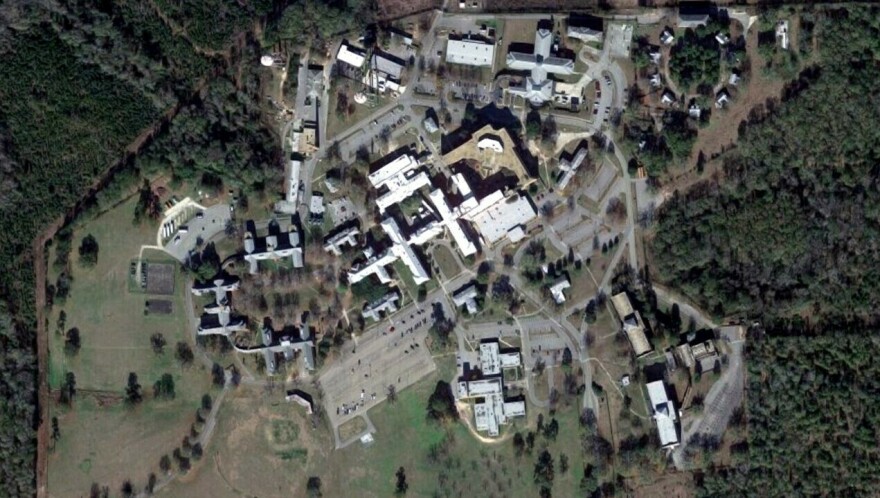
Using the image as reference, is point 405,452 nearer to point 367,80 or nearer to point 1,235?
point 367,80

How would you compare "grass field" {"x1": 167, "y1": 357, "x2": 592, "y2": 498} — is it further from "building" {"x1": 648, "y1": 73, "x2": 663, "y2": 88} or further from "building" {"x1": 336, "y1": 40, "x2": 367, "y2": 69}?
"building" {"x1": 648, "y1": 73, "x2": 663, "y2": 88}

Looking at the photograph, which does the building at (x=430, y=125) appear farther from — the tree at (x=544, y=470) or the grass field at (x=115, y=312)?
the tree at (x=544, y=470)

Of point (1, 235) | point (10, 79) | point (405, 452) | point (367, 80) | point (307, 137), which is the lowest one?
point (405, 452)

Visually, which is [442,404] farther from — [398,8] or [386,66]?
[398,8]

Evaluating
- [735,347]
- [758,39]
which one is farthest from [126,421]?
[758,39]

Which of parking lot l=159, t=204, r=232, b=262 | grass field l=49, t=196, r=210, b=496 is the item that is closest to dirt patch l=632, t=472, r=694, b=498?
grass field l=49, t=196, r=210, b=496

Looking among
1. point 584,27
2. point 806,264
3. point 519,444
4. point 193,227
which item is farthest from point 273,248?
point 806,264
